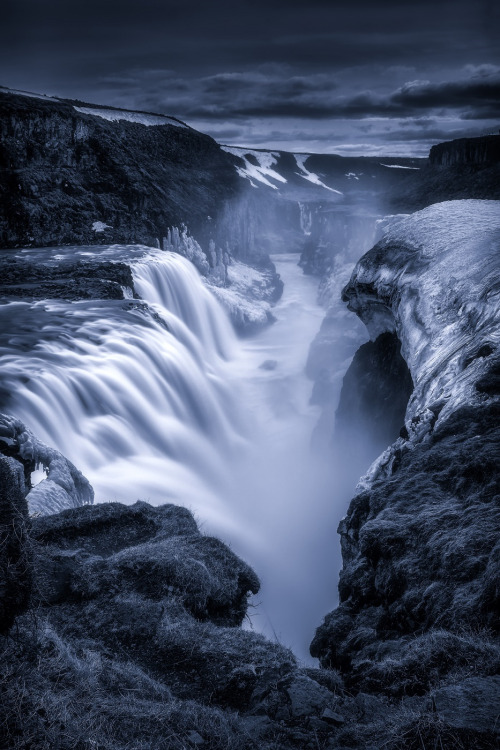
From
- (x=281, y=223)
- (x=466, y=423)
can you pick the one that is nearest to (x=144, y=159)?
(x=281, y=223)

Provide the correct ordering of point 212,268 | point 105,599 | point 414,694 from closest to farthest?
point 414,694
point 105,599
point 212,268

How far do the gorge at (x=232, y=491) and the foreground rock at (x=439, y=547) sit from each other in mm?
24

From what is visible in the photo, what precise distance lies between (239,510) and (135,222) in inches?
1266

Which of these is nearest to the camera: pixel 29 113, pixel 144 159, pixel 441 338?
pixel 441 338

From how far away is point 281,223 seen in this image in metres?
83.4

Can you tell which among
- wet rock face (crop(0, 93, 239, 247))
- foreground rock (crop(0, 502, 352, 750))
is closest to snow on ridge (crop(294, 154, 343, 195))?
wet rock face (crop(0, 93, 239, 247))

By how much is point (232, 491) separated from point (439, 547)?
14.9 meters

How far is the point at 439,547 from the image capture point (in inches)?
225

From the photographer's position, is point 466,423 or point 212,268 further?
point 212,268

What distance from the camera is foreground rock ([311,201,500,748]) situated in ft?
13.7

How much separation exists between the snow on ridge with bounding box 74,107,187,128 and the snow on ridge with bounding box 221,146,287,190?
1528 centimetres

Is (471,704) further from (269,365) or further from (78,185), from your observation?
(78,185)

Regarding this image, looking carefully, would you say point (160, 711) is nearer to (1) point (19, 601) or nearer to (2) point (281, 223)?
(1) point (19, 601)

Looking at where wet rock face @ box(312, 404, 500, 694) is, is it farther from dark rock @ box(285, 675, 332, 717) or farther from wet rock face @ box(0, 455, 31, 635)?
wet rock face @ box(0, 455, 31, 635)
